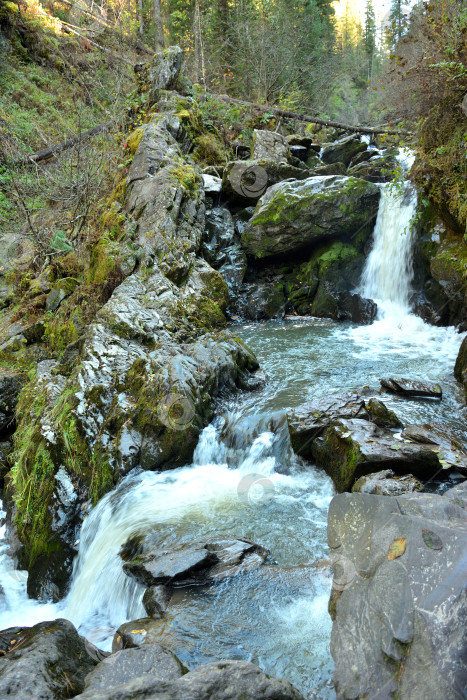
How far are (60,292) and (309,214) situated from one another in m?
6.44

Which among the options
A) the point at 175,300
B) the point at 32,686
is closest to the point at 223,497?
the point at 32,686

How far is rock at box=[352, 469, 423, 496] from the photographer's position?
12.2 feet

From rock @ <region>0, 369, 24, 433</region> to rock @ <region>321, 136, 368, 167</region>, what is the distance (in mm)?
13938

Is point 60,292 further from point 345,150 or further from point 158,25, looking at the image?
point 158,25

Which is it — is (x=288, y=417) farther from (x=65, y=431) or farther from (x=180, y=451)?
(x=65, y=431)

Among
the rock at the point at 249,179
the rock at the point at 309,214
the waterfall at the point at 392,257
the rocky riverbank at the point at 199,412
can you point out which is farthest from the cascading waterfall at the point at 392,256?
the rock at the point at 249,179

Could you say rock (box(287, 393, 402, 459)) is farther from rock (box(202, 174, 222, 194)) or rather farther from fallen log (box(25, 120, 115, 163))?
fallen log (box(25, 120, 115, 163))

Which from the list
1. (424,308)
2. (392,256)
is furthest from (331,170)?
(424,308)

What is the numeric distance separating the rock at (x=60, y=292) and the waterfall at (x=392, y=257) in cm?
712

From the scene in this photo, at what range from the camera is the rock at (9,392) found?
24.8ft

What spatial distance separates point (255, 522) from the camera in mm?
4273

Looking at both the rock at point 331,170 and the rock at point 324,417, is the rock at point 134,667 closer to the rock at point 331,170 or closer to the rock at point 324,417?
the rock at point 324,417

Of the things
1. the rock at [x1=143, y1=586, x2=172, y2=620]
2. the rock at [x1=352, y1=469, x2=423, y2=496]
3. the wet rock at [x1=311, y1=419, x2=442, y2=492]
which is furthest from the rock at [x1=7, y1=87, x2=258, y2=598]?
the rock at [x1=352, y1=469, x2=423, y2=496]

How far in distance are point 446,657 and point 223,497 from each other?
3.22m
